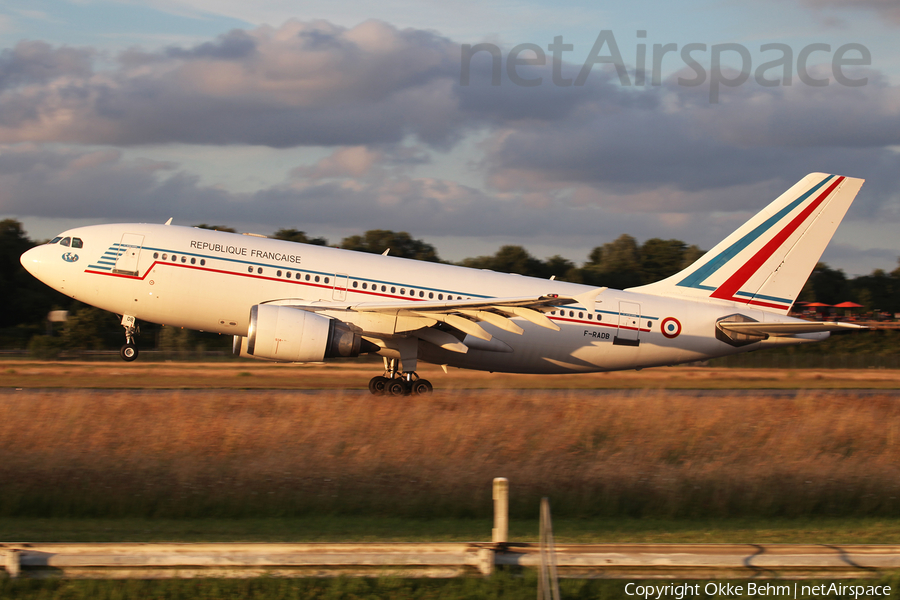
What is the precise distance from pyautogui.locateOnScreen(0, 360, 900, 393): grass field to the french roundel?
5.61m

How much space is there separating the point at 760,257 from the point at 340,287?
12.9 m

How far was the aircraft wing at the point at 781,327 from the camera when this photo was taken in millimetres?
21419

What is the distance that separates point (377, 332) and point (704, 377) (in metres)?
21.7

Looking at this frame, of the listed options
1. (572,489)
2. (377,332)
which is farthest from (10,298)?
(572,489)

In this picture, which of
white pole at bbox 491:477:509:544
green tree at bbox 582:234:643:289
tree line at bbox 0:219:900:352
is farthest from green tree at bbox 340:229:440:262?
white pole at bbox 491:477:509:544

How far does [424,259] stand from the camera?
70.3m

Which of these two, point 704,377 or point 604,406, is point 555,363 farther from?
point 704,377

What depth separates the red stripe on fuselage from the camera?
24.1 metres

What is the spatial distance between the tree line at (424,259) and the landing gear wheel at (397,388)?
→ 28.9m

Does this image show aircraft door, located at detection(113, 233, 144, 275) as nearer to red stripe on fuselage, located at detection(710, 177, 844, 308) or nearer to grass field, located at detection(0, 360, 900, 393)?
grass field, located at detection(0, 360, 900, 393)

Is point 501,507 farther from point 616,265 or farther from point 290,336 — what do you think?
point 616,265

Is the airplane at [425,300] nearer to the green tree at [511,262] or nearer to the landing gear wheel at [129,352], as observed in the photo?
the landing gear wheel at [129,352]

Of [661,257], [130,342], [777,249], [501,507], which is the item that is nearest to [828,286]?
[661,257]

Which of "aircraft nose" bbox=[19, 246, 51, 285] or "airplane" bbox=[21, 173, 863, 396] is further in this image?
"aircraft nose" bbox=[19, 246, 51, 285]
